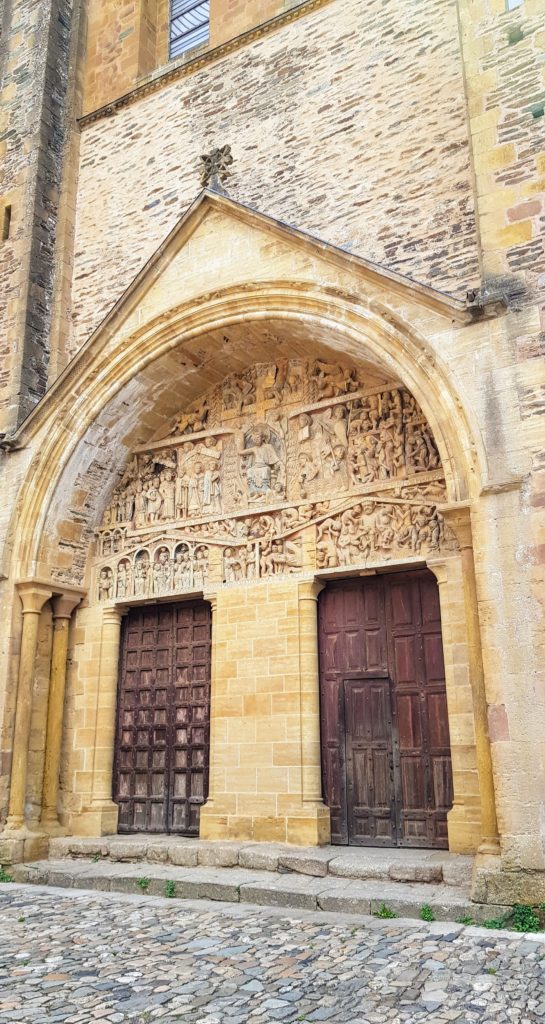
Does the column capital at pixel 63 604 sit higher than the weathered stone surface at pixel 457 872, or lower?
higher

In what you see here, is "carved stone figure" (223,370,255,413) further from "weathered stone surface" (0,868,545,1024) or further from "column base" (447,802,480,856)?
"weathered stone surface" (0,868,545,1024)

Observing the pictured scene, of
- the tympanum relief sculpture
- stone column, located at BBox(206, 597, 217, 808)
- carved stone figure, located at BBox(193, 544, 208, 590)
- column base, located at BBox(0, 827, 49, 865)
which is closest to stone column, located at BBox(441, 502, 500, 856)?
the tympanum relief sculpture

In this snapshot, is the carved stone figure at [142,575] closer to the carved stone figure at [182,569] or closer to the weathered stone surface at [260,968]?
the carved stone figure at [182,569]

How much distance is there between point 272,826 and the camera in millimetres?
7223

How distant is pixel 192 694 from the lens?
328 inches

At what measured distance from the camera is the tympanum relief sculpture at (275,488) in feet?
24.6

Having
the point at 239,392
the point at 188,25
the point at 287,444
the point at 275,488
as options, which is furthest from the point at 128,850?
the point at 188,25

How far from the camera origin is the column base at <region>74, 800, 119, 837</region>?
8.16 meters

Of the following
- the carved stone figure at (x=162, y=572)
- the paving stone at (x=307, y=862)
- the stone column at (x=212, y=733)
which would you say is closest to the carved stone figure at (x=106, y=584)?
the carved stone figure at (x=162, y=572)

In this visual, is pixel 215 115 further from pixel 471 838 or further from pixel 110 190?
pixel 471 838

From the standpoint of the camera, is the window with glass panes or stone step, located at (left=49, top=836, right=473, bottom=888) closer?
stone step, located at (left=49, top=836, right=473, bottom=888)

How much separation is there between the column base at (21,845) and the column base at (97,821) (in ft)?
1.15

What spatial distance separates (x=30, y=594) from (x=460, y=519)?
453 centimetres

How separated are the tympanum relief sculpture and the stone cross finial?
1939 mm
